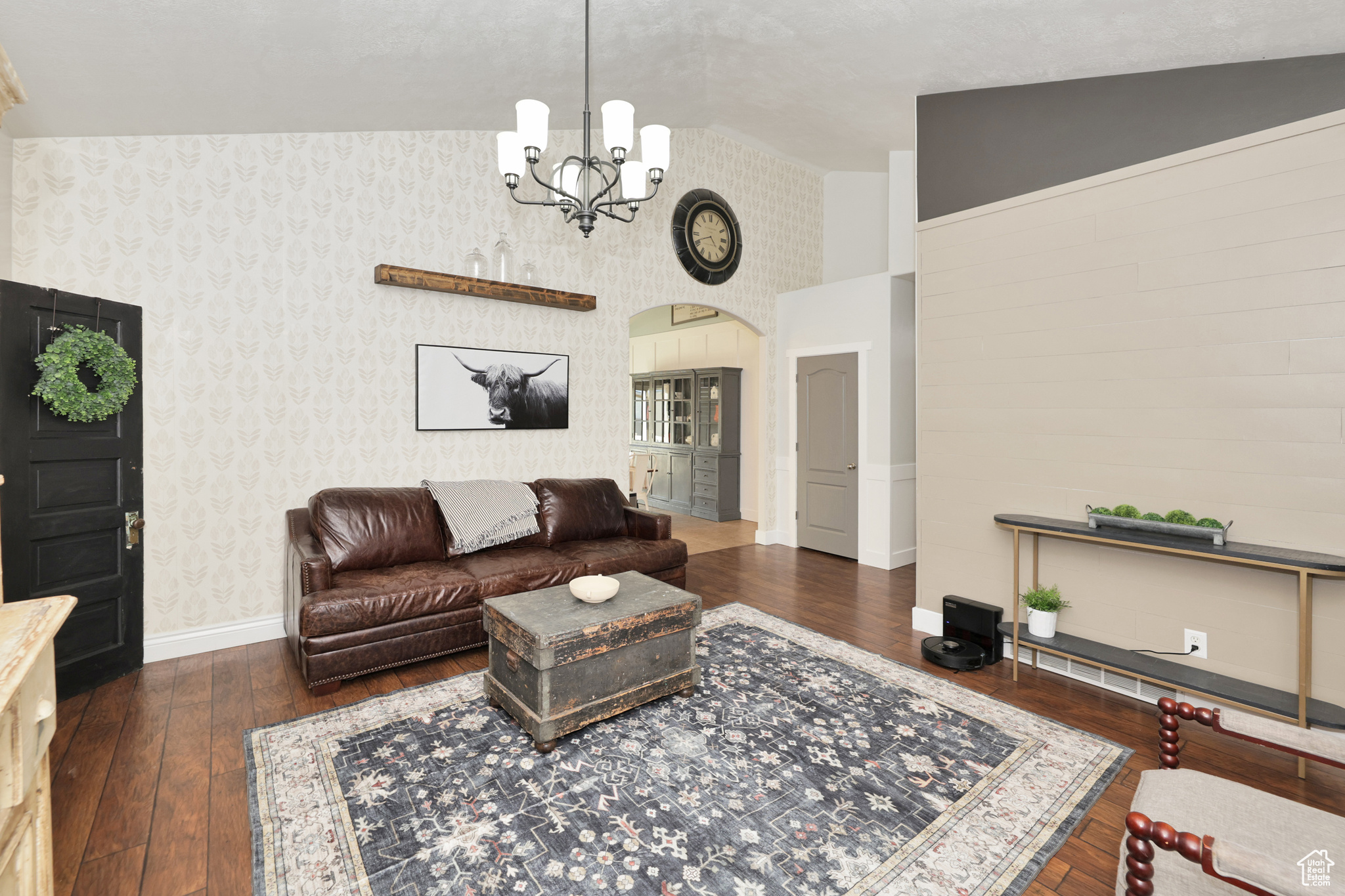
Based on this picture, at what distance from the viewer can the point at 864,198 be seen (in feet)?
20.8

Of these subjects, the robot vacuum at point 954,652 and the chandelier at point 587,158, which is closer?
the chandelier at point 587,158

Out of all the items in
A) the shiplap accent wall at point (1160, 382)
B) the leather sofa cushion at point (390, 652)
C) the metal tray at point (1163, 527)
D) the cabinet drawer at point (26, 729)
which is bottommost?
the leather sofa cushion at point (390, 652)

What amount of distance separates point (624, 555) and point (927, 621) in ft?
6.52

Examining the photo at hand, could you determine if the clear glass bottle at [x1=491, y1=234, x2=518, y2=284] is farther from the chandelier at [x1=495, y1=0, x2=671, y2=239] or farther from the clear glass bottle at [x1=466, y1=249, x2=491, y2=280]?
the chandelier at [x1=495, y1=0, x2=671, y2=239]

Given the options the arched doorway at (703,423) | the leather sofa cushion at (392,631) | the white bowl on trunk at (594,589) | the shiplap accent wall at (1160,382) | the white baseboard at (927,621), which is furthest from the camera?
the arched doorway at (703,423)

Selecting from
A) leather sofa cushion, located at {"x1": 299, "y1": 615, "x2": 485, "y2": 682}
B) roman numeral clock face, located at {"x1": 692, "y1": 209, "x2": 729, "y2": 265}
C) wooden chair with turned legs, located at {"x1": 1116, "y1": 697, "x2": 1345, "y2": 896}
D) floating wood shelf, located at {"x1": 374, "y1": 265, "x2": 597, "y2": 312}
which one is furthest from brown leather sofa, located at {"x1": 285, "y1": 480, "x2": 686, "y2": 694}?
wooden chair with turned legs, located at {"x1": 1116, "y1": 697, "x2": 1345, "y2": 896}

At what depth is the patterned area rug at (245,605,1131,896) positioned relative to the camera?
5.77 ft

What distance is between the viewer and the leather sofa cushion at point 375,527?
3.48m

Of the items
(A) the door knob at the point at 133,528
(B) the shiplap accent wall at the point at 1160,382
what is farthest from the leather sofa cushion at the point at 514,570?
(B) the shiplap accent wall at the point at 1160,382

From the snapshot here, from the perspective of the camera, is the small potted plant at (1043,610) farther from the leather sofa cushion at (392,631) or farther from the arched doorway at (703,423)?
the arched doorway at (703,423)

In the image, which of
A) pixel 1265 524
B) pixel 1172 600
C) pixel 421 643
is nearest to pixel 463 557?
pixel 421 643

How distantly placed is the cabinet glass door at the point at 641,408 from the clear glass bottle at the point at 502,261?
14.1ft

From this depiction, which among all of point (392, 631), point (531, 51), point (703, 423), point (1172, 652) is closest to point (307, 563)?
point (392, 631)

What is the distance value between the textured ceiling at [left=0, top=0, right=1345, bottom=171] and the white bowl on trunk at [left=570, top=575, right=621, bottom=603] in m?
2.68
